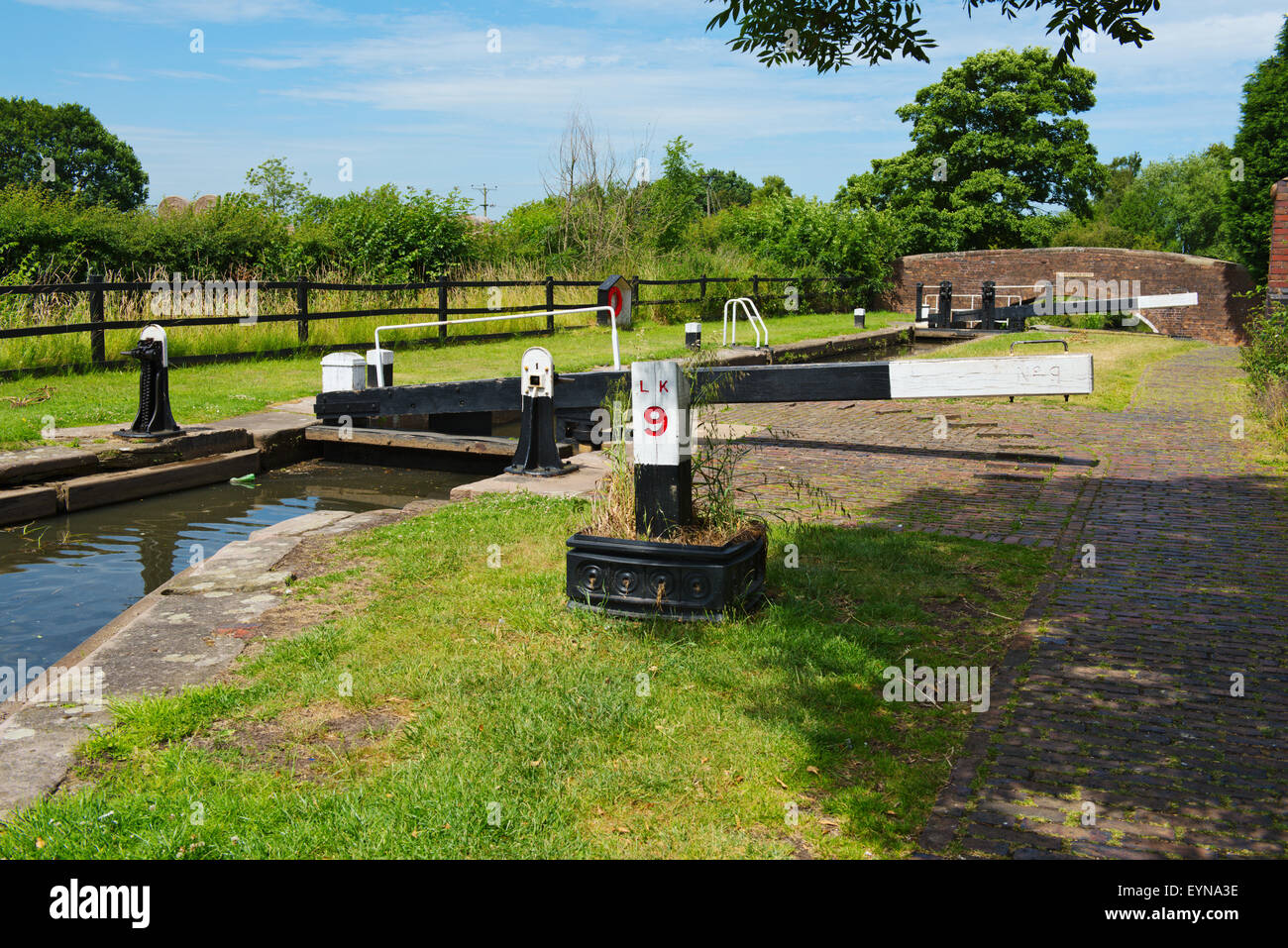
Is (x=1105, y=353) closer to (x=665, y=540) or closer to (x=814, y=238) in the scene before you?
(x=814, y=238)

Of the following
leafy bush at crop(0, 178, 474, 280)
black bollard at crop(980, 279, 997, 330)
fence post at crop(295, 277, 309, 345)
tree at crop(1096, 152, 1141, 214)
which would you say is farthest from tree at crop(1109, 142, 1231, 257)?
fence post at crop(295, 277, 309, 345)

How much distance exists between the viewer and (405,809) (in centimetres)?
301

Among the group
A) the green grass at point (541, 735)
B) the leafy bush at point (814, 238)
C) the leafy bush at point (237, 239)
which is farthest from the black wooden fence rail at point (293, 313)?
the green grass at point (541, 735)

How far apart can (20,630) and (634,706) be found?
3699 mm

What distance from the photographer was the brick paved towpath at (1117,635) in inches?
120

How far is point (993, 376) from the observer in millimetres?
7922

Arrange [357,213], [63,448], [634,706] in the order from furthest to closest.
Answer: [357,213] → [63,448] → [634,706]

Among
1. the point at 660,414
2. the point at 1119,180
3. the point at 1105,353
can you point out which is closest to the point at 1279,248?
the point at 1105,353

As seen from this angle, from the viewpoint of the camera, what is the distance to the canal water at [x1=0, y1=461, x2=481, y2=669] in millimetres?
5594

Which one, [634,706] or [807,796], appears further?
[634,706]

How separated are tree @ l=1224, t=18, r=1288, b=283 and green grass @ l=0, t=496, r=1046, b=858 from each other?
30.6 meters

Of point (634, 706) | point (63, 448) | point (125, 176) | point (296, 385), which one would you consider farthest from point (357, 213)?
point (125, 176)

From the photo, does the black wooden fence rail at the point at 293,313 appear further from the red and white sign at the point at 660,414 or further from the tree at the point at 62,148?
the tree at the point at 62,148

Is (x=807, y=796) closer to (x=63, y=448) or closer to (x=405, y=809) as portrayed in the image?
(x=405, y=809)
